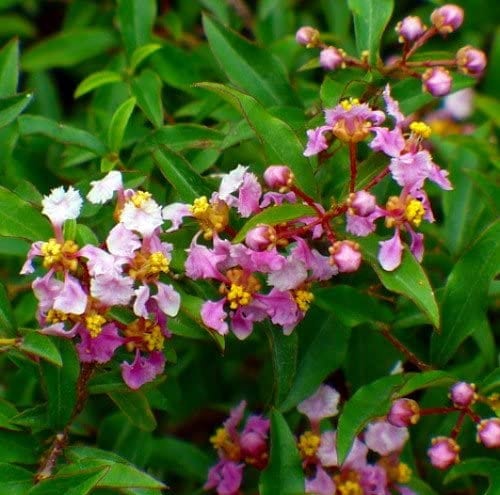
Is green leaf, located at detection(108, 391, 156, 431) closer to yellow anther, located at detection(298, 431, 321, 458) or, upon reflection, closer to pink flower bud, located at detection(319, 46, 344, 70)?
yellow anther, located at detection(298, 431, 321, 458)

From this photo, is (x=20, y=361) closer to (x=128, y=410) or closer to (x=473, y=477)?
(x=128, y=410)

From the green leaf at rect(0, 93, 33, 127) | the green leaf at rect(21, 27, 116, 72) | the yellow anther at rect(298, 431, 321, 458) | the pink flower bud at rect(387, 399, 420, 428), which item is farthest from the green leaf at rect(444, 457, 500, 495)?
the green leaf at rect(21, 27, 116, 72)

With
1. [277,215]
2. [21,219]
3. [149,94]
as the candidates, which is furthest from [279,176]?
[149,94]

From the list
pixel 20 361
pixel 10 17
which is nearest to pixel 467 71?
pixel 20 361

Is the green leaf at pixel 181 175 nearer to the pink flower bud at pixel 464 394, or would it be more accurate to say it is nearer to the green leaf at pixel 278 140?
the green leaf at pixel 278 140

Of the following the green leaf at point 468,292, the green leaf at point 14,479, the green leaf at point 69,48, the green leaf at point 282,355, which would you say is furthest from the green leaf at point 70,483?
the green leaf at point 69,48
